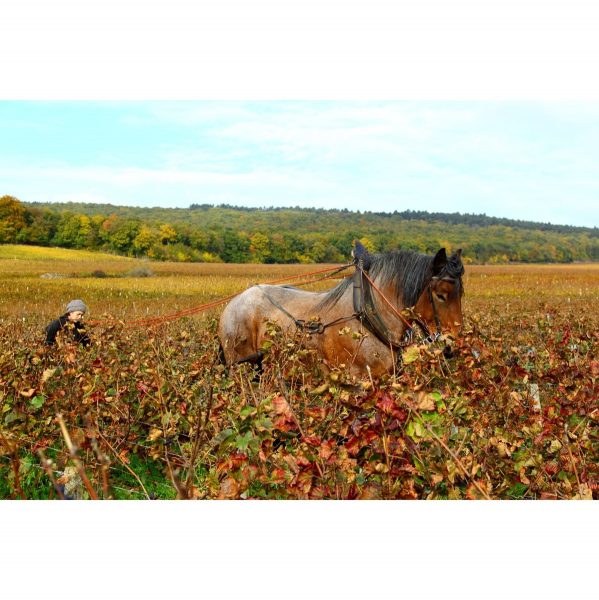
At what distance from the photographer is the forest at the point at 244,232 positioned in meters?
9.38

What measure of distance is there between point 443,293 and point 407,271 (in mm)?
424

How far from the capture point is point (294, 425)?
276 centimetres

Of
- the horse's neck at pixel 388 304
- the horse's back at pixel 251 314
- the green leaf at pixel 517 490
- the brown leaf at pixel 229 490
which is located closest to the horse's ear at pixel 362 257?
the horse's neck at pixel 388 304

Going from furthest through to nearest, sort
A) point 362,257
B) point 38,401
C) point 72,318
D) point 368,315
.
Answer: point 72,318 → point 362,257 → point 368,315 → point 38,401

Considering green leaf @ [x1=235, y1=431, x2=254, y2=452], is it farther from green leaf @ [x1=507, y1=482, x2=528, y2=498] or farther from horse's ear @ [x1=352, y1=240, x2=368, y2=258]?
horse's ear @ [x1=352, y1=240, x2=368, y2=258]

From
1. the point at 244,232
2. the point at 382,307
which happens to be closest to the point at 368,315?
the point at 382,307

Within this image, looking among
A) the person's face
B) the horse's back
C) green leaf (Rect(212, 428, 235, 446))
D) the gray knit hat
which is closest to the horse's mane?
the horse's back

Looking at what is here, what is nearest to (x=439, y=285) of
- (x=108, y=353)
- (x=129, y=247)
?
(x=108, y=353)

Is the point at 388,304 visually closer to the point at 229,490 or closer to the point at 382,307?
the point at 382,307

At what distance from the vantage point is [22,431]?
4.15m

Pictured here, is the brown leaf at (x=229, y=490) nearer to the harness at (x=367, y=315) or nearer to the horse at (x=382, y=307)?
the horse at (x=382, y=307)

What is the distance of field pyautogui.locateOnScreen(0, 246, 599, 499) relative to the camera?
2.54m

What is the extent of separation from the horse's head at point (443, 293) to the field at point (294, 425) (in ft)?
2.42
